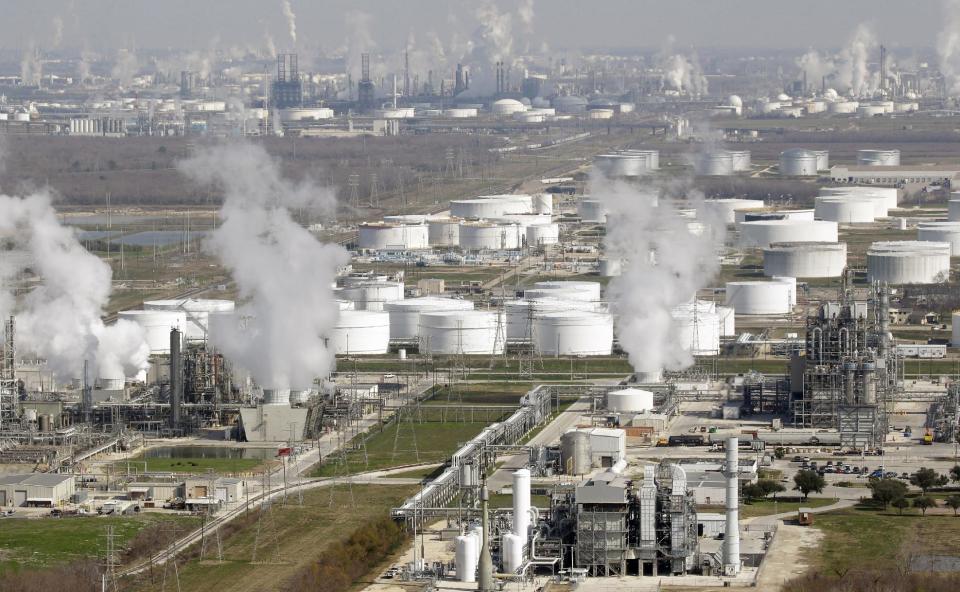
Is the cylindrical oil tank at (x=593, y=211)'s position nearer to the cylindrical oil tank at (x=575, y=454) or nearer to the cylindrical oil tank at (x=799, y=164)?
the cylindrical oil tank at (x=799, y=164)

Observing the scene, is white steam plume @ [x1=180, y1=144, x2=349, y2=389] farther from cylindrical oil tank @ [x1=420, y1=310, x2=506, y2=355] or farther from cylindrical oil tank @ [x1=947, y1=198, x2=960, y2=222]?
cylindrical oil tank @ [x1=947, y1=198, x2=960, y2=222]

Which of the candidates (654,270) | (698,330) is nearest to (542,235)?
(698,330)

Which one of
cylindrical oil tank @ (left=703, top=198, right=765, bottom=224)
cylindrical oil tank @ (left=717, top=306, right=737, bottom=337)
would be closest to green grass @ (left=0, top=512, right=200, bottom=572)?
cylindrical oil tank @ (left=717, top=306, right=737, bottom=337)

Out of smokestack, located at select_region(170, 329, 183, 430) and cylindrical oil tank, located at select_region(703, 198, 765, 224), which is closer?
smokestack, located at select_region(170, 329, 183, 430)

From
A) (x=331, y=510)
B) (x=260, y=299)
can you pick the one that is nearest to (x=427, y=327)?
(x=260, y=299)

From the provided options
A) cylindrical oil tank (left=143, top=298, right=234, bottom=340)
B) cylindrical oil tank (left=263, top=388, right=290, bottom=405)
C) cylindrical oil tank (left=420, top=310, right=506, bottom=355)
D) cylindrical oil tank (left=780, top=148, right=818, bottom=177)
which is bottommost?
cylindrical oil tank (left=263, top=388, right=290, bottom=405)

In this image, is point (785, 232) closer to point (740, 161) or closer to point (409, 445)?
point (740, 161)
